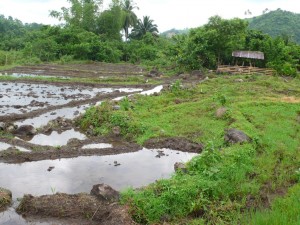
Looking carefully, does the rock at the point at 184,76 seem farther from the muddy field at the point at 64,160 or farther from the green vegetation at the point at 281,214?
the green vegetation at the point at 281,214

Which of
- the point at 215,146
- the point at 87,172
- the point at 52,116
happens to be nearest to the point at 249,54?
the point at 52,116

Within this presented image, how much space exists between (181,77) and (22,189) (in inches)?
882

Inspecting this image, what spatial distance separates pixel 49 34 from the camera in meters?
45.8

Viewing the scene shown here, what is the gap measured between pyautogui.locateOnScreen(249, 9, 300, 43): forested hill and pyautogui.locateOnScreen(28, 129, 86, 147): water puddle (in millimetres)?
56812

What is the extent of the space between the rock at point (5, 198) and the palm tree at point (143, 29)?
50.8m

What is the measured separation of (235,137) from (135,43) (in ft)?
132

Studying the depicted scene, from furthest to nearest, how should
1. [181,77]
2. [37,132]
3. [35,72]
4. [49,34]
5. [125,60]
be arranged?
[125,60], [49,34], [35,72], [181,77], [37,132]

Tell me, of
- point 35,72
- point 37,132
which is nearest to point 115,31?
point 35,72

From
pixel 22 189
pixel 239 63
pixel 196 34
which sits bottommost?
pixel 22 189

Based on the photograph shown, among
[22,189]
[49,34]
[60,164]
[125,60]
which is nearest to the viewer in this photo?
[22,189]

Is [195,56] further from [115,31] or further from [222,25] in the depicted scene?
[115,31]

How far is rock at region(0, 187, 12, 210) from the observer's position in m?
7.85

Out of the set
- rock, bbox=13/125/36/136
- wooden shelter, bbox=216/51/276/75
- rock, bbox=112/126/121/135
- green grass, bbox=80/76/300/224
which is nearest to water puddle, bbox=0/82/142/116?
rock, bbox=13/125/36/136

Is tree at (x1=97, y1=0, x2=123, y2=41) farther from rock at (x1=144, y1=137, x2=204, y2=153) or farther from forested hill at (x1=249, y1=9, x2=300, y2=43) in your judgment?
rock at (x1=144, y1=137, x2=204, y2=153)
